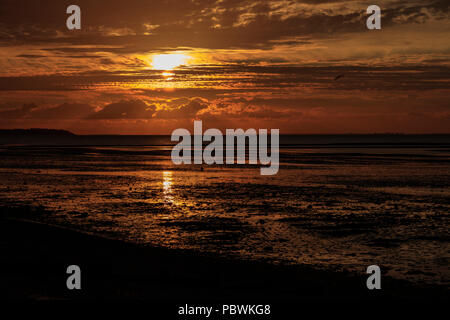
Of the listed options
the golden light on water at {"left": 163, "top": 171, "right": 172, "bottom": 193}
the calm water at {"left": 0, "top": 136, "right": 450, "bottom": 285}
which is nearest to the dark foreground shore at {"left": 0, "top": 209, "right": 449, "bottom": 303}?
the calm water at {"left": 0, "top": 136, "right": 450, "bottom": 285}

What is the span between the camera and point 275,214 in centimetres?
2186

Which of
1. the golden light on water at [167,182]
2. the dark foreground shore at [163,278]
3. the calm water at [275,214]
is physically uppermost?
the golden light on water at [167,182]

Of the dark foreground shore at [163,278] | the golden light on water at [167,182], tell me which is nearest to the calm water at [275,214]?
the golden light on water at [167,182]

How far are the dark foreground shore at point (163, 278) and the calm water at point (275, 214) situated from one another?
3.53 ft

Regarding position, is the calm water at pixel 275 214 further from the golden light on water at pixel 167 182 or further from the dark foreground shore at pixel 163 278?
the dark foreground shore at pixel 163 278

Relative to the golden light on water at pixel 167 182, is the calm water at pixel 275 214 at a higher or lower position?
lower

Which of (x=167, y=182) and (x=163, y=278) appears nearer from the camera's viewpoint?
(x=163, y=278)

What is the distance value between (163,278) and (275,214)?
10.3 metres

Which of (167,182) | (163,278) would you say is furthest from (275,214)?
(167,182)

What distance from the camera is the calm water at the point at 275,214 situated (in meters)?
14.9

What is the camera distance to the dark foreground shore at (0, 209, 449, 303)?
10992mm

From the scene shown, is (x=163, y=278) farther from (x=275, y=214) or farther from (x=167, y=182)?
(x=167, y=182)
